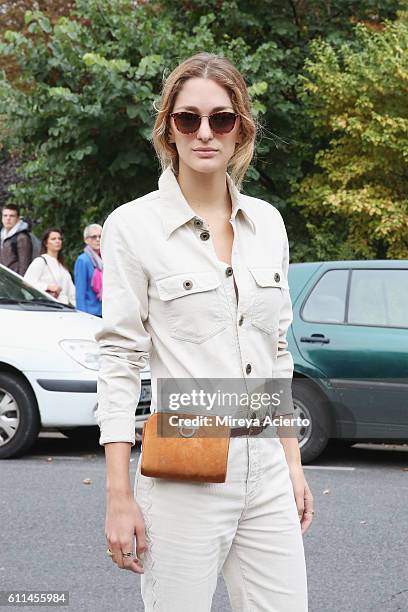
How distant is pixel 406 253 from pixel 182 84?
48.0ft

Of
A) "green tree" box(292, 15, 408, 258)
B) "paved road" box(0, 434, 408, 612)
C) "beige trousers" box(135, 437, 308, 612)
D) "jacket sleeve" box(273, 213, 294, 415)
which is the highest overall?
"green tree" box(292, 15, 408, 258)

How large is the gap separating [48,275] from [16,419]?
356 centimetres

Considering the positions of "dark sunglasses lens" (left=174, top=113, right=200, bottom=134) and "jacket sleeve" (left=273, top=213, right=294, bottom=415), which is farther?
"jacket sleeve" (left=273, top=213, right=294, bottom=415)

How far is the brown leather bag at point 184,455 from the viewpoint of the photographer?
7.57 ft

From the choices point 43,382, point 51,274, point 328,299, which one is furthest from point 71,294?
point 328,299

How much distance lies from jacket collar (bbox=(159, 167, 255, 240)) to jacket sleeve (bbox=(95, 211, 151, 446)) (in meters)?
0.12

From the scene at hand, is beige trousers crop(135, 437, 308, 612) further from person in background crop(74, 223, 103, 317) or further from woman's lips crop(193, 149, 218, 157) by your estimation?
person in background crop(74, 223, 103, 317)

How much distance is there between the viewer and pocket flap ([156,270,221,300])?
236cm

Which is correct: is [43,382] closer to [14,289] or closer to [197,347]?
[14,289]

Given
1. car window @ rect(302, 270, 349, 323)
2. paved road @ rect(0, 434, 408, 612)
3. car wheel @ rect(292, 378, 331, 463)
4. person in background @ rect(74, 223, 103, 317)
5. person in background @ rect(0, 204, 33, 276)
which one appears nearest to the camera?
paved road @ rect(0, 434, 408, 612)

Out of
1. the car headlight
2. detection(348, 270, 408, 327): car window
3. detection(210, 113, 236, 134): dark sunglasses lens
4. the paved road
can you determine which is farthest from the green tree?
detection(210, 113, 236, 134): dark sunglasses lens

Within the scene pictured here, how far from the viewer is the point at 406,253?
16750 millimetres

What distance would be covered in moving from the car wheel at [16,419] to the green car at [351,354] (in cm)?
201

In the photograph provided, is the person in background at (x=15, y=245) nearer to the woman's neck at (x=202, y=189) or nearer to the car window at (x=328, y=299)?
the car window at (x=328, y=299)
